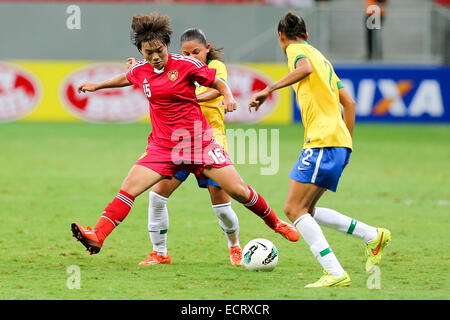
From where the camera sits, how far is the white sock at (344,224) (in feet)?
19.1

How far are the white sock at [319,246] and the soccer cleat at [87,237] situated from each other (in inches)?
56.9

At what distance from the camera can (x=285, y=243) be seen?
284 inches

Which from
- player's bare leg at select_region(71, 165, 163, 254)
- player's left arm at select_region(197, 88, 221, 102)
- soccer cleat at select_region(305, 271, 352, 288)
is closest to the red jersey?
player's left arm at select_region(197, 88, 221, 102)

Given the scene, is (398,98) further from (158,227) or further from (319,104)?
(319,104)

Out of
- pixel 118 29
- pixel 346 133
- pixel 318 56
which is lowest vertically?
pixel 346 133

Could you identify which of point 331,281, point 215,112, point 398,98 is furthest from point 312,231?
point 398,98

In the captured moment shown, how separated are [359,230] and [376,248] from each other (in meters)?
0.19

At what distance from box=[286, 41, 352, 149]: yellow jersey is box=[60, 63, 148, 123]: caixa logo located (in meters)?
13.5

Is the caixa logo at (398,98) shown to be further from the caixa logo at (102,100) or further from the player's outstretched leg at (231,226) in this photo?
the player's outstretched leg at (231,226)

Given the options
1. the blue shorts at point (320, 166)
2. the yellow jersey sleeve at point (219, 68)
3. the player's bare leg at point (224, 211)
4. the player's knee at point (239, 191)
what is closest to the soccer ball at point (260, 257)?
the player's bare leg at point (224, 211)
